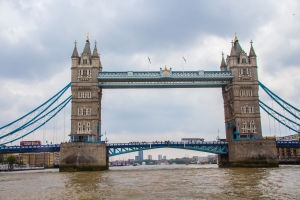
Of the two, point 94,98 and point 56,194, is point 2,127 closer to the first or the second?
point 94,98

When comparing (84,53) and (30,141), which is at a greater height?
(84,53)

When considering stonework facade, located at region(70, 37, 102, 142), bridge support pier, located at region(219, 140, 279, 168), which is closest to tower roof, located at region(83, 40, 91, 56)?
stonework facade, located at region(70, 37, 102, 142)

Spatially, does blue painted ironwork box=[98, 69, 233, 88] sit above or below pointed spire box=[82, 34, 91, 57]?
below

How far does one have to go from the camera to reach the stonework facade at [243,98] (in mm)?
65062

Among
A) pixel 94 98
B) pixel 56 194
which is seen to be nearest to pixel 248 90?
pixel 94 98

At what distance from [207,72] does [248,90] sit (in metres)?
9.12

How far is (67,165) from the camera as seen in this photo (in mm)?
56938

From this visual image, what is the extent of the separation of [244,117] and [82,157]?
32.6m

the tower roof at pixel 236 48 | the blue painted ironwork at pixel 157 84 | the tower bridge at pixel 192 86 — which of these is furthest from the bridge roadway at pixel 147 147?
the tower roof at pixel 236 48

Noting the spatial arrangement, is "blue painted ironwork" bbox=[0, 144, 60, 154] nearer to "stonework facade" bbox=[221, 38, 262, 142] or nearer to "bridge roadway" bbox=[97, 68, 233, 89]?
"bridge roadway" bbox=[97, 68, 233, 89]

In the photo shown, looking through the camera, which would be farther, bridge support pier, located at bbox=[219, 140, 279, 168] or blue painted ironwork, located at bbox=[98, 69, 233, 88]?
blue painted ironwork, located at bbox=[98, 69, 233, 88]

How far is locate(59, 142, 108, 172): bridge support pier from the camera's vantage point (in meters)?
56.9

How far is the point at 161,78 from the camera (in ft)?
215

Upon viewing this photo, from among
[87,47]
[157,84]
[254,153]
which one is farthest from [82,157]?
[254,153]
